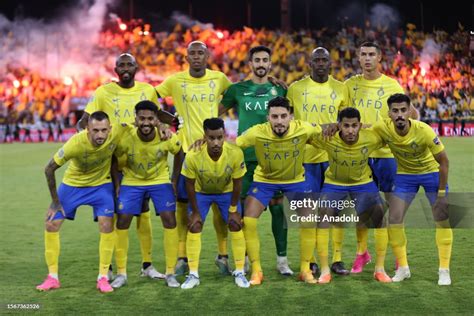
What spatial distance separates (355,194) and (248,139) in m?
1.18

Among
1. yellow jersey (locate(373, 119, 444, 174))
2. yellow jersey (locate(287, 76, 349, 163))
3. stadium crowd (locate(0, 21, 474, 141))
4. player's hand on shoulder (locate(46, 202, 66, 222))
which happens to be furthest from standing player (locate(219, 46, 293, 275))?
stadium crowd (locate(0, 21, 474, 141))

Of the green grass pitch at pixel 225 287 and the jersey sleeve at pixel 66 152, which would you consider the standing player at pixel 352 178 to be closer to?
the green grass pitch at pixel 225 287

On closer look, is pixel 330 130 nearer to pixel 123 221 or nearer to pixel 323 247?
pixel 323 247

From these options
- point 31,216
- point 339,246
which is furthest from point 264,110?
point 31,216

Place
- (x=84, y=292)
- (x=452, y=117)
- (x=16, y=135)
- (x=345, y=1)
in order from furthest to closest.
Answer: (x=345, y=1)
(x=16, y=135)
(x=452, y=117)
(x=84, y=292)

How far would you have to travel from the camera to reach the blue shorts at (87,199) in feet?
21.2

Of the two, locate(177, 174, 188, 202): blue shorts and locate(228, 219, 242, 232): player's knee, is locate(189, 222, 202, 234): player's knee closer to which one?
locate(228, 219, 242, 232): player's knee

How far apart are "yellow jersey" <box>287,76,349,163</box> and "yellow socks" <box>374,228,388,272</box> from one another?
92 centimetres

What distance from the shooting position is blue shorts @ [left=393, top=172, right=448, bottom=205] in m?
6.56

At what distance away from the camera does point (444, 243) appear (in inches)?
255

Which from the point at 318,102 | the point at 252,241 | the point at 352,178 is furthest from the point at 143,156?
the point at 352,178

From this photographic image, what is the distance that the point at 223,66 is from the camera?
33.5 m

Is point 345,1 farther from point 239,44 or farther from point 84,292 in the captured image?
point 84,292

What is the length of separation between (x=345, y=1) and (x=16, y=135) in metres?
18.1
